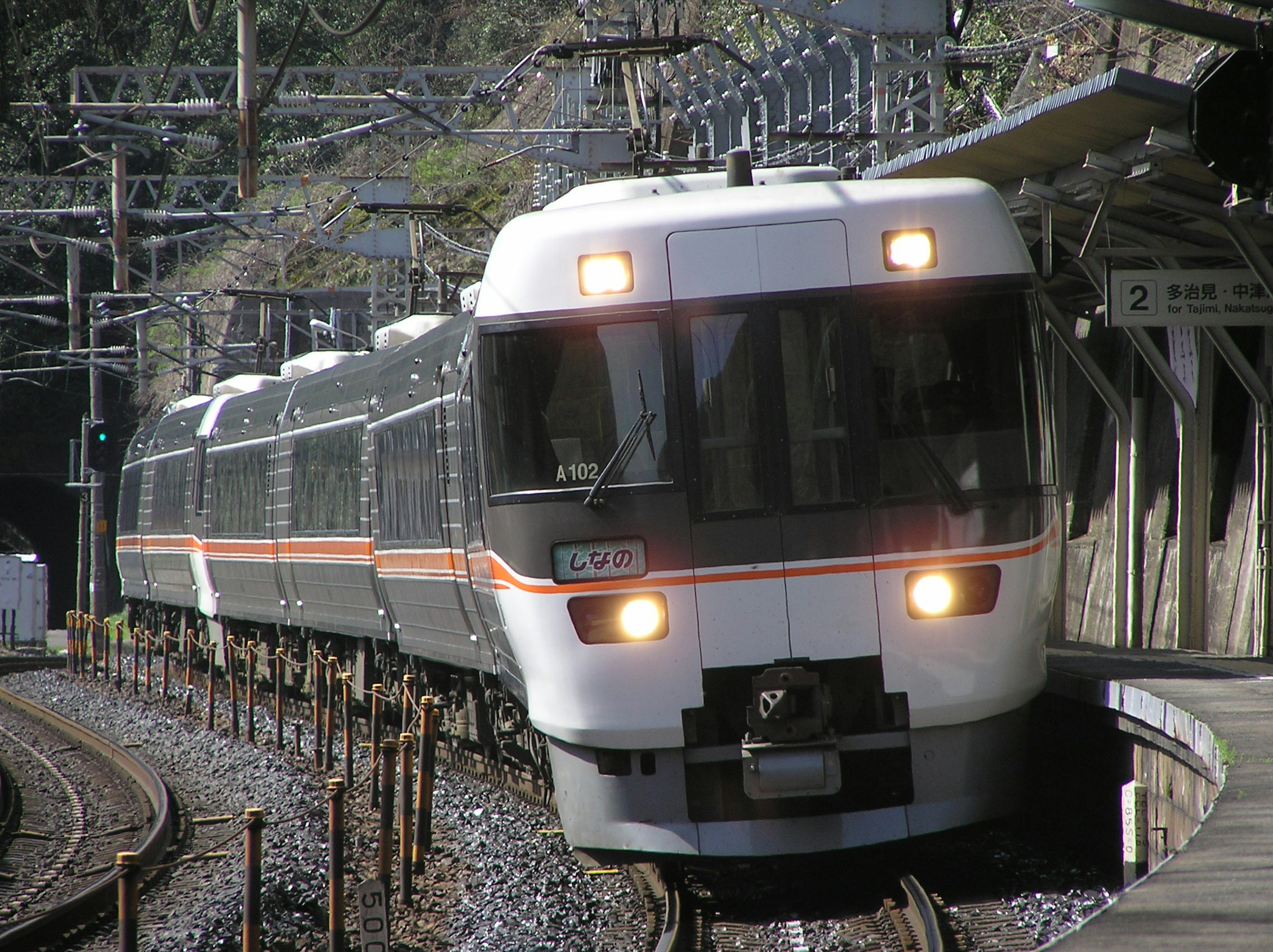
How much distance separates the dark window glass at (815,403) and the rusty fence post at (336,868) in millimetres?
2305

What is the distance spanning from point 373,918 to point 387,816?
3.93 ft

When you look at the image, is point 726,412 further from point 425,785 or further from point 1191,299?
point 1191,299

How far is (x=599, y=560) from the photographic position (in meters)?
7.29

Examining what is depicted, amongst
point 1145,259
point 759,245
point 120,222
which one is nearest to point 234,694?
point 120,222

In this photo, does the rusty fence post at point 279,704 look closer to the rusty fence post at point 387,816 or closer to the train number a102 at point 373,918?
the rusty fence post at point 387,816

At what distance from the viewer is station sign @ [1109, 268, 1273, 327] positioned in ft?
34.6

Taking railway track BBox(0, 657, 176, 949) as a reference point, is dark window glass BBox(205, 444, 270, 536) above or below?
above

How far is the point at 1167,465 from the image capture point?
46.5 feet

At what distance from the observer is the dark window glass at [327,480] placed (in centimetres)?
1369

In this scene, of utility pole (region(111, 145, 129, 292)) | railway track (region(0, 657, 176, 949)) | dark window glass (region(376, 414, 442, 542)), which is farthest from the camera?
utility pole (region(111, 145, 129, 292))

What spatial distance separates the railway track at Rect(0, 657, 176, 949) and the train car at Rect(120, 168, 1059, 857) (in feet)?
10.5

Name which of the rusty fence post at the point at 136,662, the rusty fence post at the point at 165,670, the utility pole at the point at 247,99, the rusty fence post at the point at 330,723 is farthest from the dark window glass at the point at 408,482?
the rusty fence post at the point at 136,662

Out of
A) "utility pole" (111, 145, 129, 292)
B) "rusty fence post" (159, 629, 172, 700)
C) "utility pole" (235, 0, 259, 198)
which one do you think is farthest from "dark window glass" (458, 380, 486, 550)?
"rusty fence post" (159, 629, 172, 700)

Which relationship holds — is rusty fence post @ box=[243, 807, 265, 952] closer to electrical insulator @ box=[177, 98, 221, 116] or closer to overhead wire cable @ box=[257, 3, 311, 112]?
overhead wire cable @ box=[257, 3, 311, 112]
